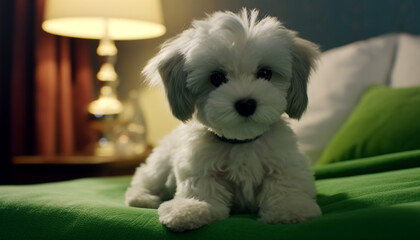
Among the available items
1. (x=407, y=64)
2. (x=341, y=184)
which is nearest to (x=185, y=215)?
(x=341, y=184)

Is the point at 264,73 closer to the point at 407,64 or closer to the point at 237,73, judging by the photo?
the point at 237,73

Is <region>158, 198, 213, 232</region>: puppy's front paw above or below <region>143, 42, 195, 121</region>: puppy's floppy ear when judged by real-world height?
below

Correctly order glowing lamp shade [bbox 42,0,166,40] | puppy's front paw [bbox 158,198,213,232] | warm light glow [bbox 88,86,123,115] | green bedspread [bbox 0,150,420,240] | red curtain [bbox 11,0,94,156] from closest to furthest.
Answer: green bedspread [bbox 0,150,420,240]
puppy's front paw [bbox 158,198,213,232]
glowing lamp shade [bbox 42,0,166,40]
warm light glow [bbox 88,86,123,115]
red curtain [bbox 11,0,94,156]

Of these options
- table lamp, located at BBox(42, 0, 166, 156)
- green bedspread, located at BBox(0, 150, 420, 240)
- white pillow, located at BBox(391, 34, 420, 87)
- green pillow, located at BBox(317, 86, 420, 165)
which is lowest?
green bedspread, located at BBox(0, 150, 420, 240)

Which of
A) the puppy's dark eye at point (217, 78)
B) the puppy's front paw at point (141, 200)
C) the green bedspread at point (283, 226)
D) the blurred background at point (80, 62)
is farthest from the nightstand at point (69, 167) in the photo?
the puppy's dark eye at point (217, 78)

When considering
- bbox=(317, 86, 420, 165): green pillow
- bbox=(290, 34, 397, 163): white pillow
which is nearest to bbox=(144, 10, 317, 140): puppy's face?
bbox=(317, 86, 420, 165): green pillow

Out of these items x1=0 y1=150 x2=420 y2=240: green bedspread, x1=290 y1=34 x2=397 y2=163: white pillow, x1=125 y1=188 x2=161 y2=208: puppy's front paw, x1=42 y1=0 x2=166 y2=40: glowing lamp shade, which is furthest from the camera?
x1=42 y1=0 x2=166 y2=40: glowing lamp shade

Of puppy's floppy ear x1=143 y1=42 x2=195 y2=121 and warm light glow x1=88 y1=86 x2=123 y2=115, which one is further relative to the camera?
warm light glow x1=88 y1=86 x2=123 y2=115

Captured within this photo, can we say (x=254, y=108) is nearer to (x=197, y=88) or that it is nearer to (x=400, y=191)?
(x=197, y=88)

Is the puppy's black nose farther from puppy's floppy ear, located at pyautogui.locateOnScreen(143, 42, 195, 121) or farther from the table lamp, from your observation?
the table lamp
